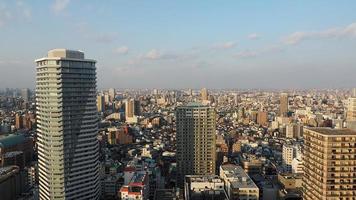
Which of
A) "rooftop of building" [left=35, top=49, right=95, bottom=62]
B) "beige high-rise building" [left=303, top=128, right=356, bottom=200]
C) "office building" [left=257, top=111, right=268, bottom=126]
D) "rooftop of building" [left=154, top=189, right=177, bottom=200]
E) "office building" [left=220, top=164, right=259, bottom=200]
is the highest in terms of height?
"rooftop of building" [left=35, top=49, right=95, bottom=62]

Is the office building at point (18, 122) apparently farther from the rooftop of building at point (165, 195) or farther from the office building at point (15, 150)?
the rooftop of building at point (165, 195)

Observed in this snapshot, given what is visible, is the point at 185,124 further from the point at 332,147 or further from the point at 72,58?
the point at 332,147

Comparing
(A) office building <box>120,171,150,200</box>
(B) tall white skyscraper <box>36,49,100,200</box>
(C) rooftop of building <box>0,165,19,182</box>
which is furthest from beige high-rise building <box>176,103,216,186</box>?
(C) rooftop of building <box>0,165,19,182</box>

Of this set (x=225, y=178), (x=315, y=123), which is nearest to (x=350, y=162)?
(x=225, y=178)

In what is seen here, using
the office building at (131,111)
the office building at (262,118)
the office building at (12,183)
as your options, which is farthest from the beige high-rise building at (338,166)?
the office building at (131,111)

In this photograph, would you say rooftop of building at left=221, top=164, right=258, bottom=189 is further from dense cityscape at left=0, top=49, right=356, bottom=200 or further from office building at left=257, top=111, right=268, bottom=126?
office building at left=257, top=111, right=268, bottom=126

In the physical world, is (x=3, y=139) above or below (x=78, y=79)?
below

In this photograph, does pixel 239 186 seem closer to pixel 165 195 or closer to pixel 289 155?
pixel 165 195
